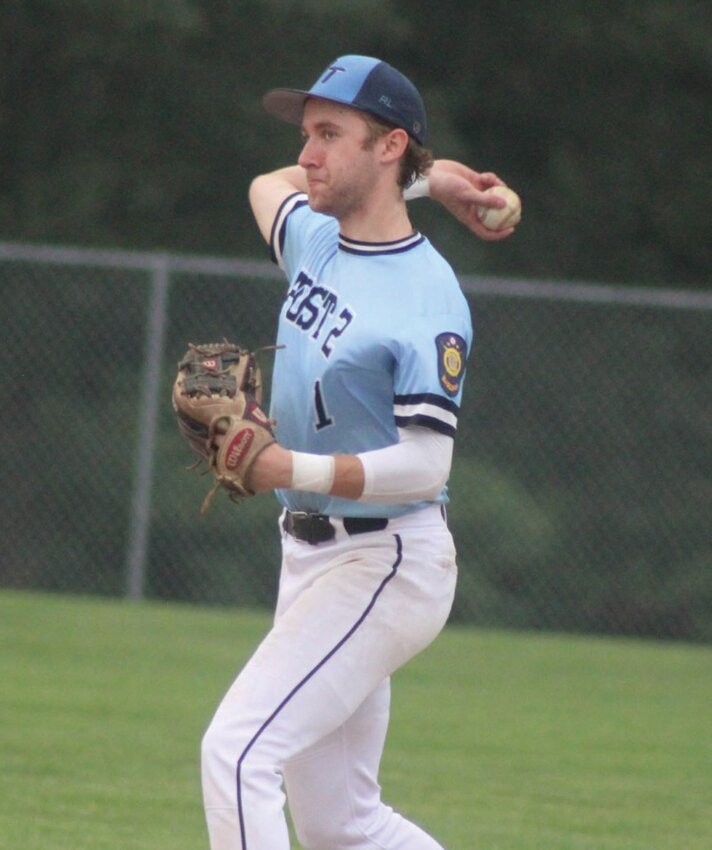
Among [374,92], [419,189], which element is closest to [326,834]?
[419,189]

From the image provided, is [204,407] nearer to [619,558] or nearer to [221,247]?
[619,558]

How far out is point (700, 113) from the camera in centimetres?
1612

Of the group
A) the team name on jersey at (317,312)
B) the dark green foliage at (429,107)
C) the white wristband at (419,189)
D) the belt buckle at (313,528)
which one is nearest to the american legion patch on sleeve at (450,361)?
the team name on jersey at (317,312)

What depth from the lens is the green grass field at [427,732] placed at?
6.04 m

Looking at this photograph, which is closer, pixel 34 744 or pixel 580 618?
pixel 34 744

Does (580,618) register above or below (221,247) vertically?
below

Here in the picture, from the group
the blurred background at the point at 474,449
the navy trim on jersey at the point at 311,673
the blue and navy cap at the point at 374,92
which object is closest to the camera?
the navy trim on jersey at the point at 311,673

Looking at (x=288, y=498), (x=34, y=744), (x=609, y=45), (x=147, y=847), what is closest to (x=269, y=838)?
(x=288, y=498)

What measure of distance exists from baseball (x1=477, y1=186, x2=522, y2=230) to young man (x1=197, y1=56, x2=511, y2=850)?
1.14ft

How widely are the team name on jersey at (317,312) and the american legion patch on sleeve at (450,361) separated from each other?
0.23 meters

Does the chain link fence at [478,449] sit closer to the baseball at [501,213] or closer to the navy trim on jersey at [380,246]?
the baseball at [501,213]

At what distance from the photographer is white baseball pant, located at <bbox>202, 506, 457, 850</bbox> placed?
3814 millimetres

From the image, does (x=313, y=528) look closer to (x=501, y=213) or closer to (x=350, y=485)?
(x=350, y=485)

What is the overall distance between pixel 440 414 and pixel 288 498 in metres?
0.54
